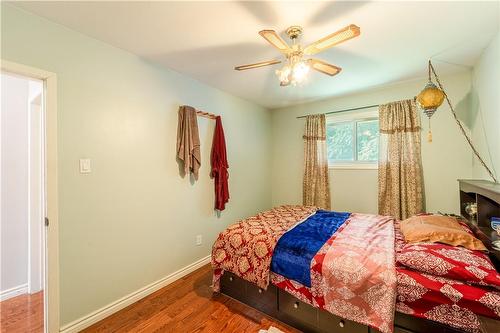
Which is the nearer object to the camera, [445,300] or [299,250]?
[445,300]

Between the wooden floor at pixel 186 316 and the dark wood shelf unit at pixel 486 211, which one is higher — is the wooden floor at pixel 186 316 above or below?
below

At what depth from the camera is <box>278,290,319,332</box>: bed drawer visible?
1699mm

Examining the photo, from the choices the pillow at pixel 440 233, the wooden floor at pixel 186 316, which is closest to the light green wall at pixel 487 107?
the pillow at pixel 440 233

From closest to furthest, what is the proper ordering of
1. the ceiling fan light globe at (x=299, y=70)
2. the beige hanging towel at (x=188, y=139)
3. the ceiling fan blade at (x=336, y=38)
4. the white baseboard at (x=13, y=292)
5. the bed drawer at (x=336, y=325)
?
the ceiling fan blade at (x=336, y=38) → the bed drawer at (x=336, y=325) → the ceiling fan light globe at (x=299, y=70) → the white baseboard at (x=13, y=292) → the beige hanging towel at (x=188, y=139)

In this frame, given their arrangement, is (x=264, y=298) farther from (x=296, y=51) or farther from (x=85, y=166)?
(x=296, y=51)

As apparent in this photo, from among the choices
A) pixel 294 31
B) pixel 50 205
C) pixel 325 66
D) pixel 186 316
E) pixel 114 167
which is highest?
pixel 294 31

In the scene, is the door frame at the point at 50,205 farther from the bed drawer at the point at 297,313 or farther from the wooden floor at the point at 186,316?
the bed drawer at the point at 297,313

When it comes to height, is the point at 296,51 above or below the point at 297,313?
above

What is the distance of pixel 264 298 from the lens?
6.46 ft

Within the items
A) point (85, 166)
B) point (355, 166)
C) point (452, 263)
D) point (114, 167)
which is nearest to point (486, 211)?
point (452, 263)

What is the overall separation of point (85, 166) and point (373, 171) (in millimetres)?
3645

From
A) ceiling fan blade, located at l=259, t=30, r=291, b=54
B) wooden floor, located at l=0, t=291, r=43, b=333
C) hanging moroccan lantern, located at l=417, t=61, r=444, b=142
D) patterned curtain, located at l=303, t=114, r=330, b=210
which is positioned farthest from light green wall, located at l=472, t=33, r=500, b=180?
wooden floor, located at l=0, t=291, r=43, b=333

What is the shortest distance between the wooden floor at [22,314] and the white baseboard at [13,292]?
0.05 m

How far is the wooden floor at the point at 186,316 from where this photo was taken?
1811mm
